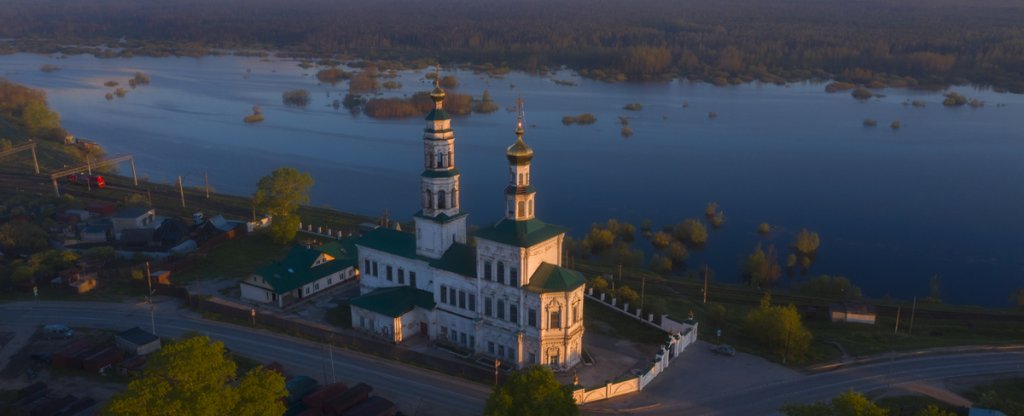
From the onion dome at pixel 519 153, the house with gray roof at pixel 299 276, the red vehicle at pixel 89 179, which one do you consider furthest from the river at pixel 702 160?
the onion dome at pixel 519 153

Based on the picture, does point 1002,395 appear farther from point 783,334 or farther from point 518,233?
point 518,233

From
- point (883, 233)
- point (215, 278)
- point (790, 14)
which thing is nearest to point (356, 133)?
point (215, 278)

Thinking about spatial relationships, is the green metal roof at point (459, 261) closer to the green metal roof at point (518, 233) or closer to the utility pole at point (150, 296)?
the green metal roof at point (518, 233)

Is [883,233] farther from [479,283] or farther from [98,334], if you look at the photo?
[98,334]

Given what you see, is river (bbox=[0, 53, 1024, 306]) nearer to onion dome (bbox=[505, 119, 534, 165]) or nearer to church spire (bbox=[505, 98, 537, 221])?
church spire (bbox=[505, 98, 537, 221])

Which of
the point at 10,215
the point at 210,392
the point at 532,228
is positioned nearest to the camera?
the point at 210,392
